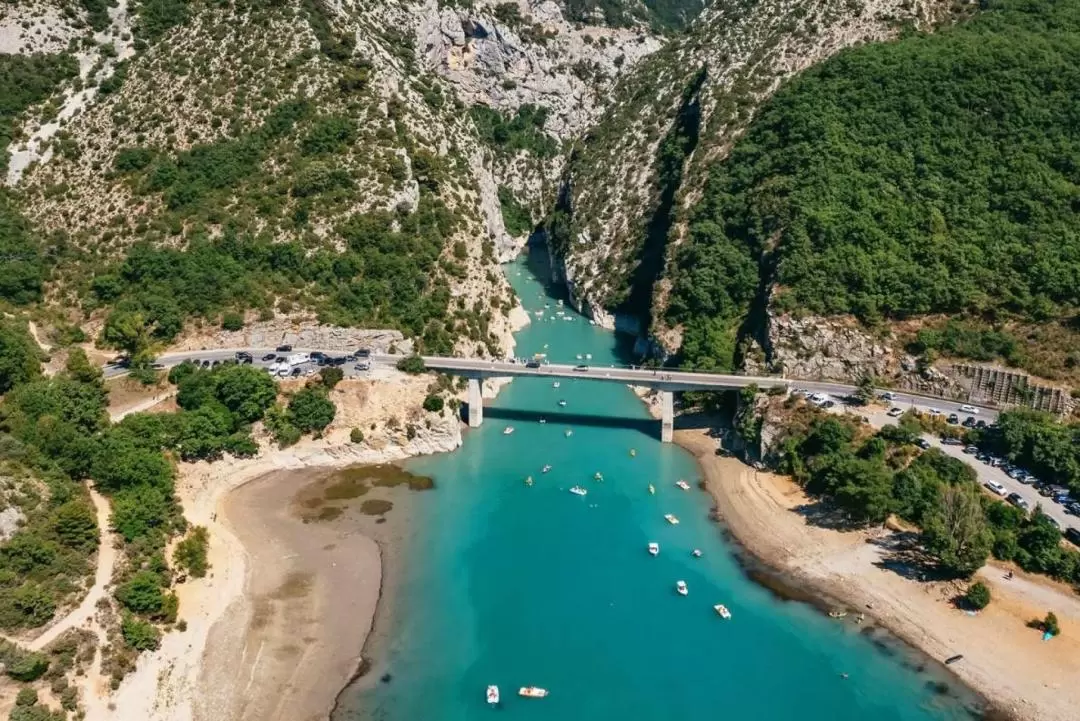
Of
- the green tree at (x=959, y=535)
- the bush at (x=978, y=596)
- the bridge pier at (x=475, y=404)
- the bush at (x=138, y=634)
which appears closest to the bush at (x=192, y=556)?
the bush at (x=138, y=634)

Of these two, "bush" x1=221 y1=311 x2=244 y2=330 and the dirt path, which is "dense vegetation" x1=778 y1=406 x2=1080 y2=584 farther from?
"bush" x1=221 y1=311 x2=244 y2=330

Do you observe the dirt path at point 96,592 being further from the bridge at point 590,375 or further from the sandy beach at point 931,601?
the sandy beach at point 931,601

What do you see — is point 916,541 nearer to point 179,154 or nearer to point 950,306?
point 950,306

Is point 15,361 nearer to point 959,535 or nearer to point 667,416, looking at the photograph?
point 667,416

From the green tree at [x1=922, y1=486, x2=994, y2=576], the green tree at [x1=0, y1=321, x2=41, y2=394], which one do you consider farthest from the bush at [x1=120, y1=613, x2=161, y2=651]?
the green tree at [x1=922, y1=486, x2=994, y2=576]

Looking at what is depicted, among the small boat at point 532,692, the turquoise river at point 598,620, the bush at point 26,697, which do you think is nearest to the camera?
the bush at point 26,697

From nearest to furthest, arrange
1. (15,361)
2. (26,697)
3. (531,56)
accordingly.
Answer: (26,697)
(15,361)
(531,56)

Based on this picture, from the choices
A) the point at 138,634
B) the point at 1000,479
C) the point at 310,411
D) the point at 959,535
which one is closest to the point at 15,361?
the point at 310,411

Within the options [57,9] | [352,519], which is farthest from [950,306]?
[57,9]

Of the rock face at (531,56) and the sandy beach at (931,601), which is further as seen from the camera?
the rock face at (531,56)
